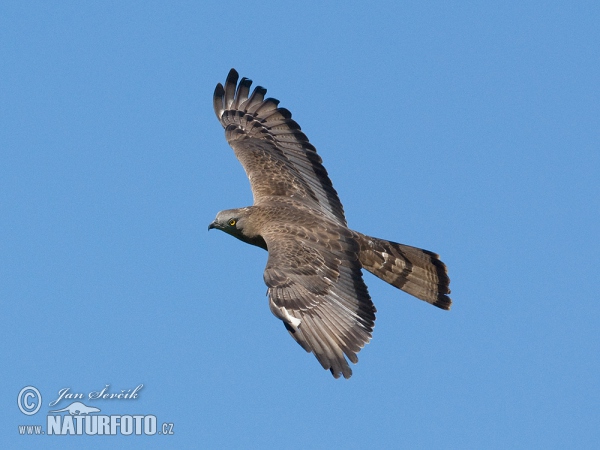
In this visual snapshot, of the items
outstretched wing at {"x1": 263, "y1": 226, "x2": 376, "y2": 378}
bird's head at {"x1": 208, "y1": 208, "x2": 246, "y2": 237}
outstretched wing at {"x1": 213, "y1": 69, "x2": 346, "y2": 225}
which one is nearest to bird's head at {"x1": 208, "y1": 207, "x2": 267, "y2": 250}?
bird's head at {"x1": 208, "y1": 208, "x2": 246, "y2": 237}

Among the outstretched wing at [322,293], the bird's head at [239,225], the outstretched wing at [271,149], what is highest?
the outstretched wing at [271,149]

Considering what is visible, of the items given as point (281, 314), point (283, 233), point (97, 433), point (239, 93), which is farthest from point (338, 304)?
point (239, 93)

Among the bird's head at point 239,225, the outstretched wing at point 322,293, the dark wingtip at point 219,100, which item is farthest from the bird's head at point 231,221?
the dark wingtip at point 219,100

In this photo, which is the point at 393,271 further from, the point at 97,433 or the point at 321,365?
the point at 97,433

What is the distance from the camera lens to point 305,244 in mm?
14570

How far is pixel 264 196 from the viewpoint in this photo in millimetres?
16531

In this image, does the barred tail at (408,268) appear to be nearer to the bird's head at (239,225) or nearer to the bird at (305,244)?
the bird at (305,244)

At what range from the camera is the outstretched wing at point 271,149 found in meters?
16.6

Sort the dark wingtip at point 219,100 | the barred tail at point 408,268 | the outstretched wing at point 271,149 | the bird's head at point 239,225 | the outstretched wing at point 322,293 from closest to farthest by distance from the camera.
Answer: the outstretched wing at point 322,293 → the barred tail at point 408,268 → the bird's head at point 239,225 → the outstretched wing at point 271,149 → the dark wingtip at point 219,100

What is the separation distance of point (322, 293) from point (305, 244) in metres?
1.21

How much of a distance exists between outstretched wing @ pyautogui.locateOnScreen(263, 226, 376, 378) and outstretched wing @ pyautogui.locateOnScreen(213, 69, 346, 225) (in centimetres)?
166

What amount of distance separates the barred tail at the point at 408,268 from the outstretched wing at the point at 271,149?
52.0 inches

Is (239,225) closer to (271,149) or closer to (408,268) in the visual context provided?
(271,149)

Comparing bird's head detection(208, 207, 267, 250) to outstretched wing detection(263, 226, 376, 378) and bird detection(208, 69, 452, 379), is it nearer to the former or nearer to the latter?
bird detection(208, 69, 452, 379)
